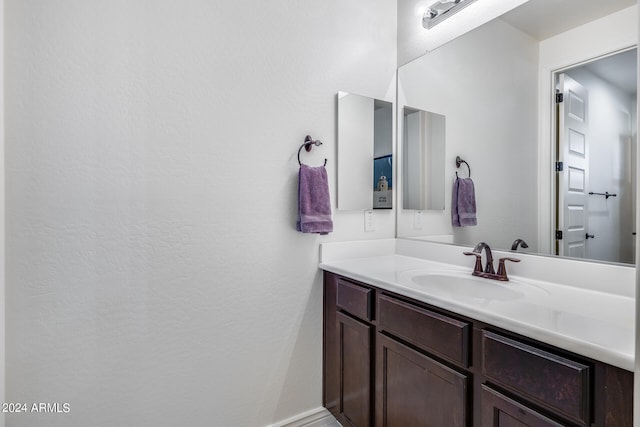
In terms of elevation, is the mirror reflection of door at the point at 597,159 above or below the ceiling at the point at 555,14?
below

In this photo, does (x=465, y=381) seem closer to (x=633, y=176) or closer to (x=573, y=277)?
(x=573, y=277)

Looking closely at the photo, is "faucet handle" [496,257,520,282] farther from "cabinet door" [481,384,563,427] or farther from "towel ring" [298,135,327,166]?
"towel ring" [298,135,327,166]

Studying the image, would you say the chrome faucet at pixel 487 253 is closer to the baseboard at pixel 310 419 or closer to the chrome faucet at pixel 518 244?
the chrome faucet at pixel 518 244

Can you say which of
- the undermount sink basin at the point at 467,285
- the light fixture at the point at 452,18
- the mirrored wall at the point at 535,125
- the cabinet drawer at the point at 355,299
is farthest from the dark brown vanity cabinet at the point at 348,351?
the light fixture at the point at 452,18

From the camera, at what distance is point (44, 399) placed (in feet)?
3.73

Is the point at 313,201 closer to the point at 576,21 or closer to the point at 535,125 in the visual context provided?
the point at 535,125

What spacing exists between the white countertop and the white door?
199 millimetres

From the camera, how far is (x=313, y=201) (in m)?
1.60

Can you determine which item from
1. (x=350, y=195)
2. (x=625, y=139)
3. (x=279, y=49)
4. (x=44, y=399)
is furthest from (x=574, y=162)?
(x=44, y=399)

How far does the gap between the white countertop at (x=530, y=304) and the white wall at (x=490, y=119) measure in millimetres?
247

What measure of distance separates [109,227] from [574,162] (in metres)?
1.82

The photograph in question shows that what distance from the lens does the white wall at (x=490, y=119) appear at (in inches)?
53.9

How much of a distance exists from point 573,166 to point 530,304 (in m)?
0.62

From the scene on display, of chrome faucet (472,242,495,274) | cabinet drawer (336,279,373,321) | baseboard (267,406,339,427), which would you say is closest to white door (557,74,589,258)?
chrome faucet (472,242,495,274)
